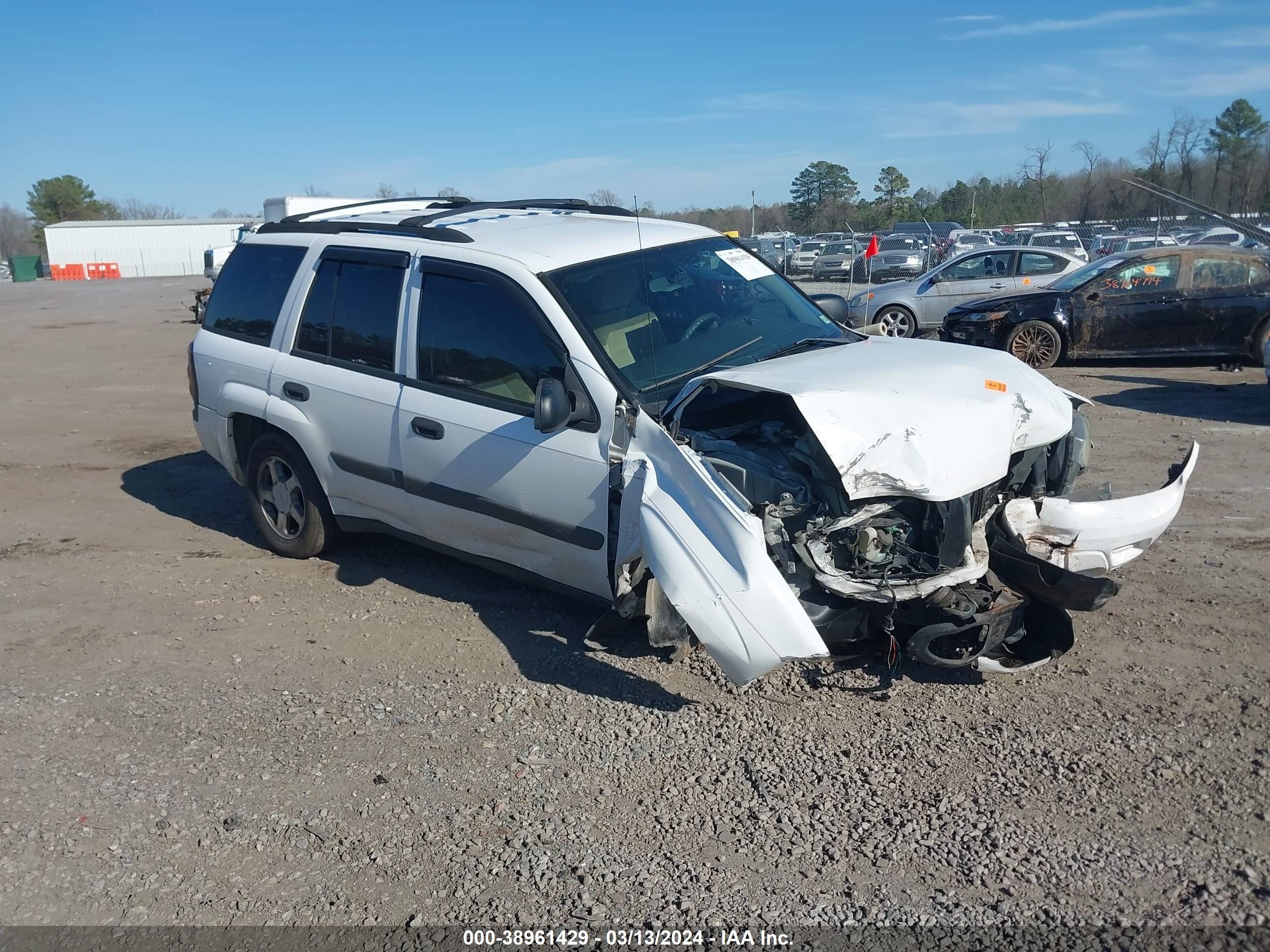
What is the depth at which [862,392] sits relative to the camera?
169 inches

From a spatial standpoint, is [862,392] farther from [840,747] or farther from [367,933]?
[367,933]

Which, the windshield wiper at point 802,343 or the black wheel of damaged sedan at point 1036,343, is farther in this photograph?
the black wheel of damaged sedan at point 1036,343

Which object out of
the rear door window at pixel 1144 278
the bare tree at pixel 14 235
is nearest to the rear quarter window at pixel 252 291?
the rear door window at pixel 1144 278

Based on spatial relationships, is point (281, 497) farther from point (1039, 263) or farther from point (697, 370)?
point (1039, 263)

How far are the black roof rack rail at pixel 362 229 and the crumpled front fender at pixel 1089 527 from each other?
9.78 ft

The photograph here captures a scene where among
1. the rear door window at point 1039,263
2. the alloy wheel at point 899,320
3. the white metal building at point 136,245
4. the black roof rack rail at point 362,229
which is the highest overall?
the white metal building at point 136,245

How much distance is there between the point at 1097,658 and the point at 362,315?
398 cm

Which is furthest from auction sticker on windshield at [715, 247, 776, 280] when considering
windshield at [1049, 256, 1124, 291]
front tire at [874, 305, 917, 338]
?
front tire at [874, 305, 917, 338]

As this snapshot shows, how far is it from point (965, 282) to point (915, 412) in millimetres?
13102

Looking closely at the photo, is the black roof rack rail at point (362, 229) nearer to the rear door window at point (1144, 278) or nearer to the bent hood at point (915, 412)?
the bent hood at point (915, 412)

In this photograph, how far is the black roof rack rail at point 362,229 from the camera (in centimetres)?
544

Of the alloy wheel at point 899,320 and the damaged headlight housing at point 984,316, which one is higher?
the damaged headlight housing at point 984,316

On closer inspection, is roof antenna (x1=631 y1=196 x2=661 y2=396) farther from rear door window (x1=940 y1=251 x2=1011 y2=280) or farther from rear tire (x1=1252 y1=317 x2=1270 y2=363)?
rear door window (x1=940 y1=251 x2=1011 y2=280)

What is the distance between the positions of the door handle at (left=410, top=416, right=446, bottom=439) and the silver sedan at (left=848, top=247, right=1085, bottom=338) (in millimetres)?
12186
